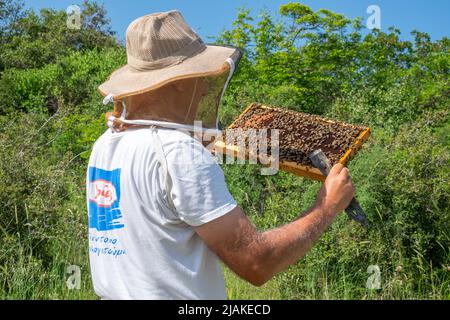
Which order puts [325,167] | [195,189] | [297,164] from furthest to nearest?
[297,164] < [325,167] < [195,189]

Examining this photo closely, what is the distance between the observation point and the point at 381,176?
17.5ft

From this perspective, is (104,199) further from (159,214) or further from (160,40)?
(160,40)

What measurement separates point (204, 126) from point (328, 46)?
12737 millimetres

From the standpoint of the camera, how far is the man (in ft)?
5.68

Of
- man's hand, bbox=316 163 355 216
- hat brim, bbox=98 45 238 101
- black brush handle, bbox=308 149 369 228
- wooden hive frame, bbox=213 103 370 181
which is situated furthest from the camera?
wooden hive frame, bbox=213 103 370 181

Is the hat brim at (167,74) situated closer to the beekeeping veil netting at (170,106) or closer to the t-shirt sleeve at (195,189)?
the beekeeping veil netting at (170,106)

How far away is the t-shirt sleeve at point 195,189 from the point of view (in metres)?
1.70

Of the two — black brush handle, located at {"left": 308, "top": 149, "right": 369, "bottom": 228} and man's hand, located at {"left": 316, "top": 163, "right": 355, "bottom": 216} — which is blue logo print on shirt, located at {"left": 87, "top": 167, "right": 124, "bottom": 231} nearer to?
man's hand, located at {"left": 316, "top": 163, "right": 355, "bottom": 216}

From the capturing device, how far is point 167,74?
185 centimetres

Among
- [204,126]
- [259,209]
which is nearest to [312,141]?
[204,126]

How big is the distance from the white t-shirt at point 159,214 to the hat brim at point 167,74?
129 mm

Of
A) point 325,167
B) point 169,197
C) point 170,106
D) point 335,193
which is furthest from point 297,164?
point 169,197

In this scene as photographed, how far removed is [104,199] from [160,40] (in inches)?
20.1

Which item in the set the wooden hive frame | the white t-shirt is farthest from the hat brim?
the wooden hive frame
